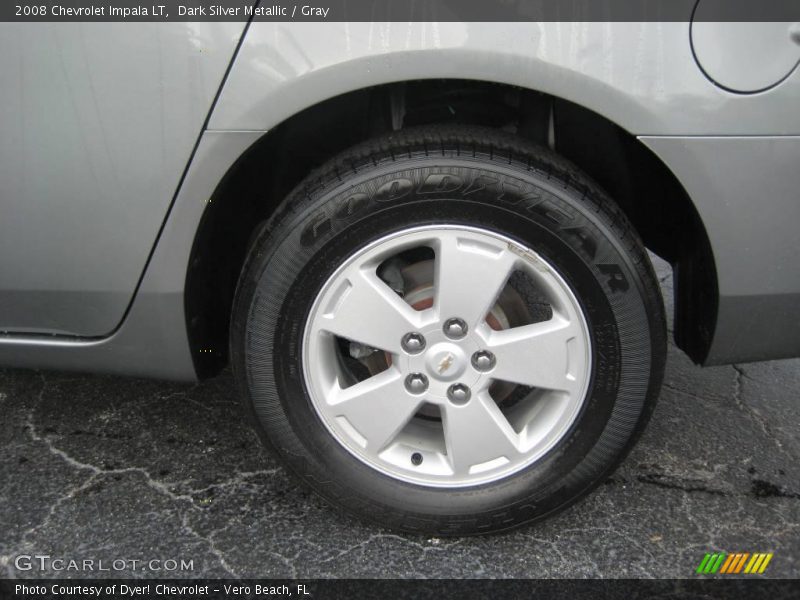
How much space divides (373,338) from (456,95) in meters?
0.60

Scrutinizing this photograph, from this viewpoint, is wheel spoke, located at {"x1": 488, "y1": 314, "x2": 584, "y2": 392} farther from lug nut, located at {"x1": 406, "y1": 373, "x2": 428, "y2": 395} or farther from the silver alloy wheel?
lug nut, located at {"x1": 406, "y1": 373, "x2": 428, "y2": 395}

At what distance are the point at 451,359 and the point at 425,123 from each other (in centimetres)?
57

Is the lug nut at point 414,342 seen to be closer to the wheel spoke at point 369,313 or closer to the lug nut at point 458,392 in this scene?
the wheel spoke at point 369,313

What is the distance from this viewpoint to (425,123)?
1830 millimetres

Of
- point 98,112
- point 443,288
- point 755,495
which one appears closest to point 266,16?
point 98,112

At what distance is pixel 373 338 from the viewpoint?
165 centimetres

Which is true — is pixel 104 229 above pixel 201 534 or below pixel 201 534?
above

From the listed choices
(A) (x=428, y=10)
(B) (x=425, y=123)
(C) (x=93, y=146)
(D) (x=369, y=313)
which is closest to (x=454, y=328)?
(D) (x=369, y=313)

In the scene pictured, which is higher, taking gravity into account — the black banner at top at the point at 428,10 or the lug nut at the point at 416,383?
the black banner at top at the point at 428,10

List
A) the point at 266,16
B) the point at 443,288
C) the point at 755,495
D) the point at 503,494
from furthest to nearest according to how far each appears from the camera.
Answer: the point at 755,495
the point at 503,494
the point at 443,288
the point at 266,16

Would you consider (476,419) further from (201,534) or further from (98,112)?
(98,112)

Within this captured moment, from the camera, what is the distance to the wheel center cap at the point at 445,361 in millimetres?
1648

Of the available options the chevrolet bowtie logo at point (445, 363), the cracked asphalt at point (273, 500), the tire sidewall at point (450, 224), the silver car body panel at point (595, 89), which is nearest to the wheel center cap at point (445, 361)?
the chevrolet bowtie logo at point (445, 363)

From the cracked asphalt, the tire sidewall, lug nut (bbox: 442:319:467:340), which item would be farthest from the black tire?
lug nut (bbox: 442:319:467:340)
